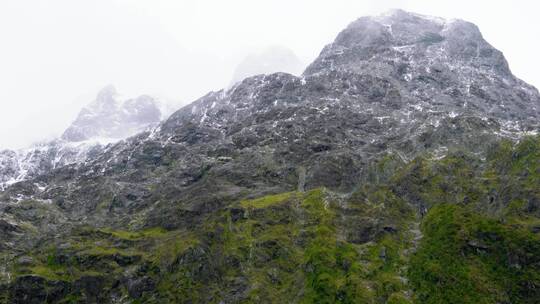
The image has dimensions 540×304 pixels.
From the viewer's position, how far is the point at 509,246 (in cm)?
18975

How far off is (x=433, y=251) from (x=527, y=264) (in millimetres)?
30904

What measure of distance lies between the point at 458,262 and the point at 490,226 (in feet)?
62.9

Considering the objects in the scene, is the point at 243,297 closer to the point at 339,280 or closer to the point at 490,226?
the point at 339,280

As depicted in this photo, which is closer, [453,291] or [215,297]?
[453,291]

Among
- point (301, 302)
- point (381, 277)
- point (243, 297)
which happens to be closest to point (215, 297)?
point (243, 297)

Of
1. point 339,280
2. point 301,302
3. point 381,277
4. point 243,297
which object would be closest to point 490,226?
point 381,277

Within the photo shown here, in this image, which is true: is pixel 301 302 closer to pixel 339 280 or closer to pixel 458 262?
pixel 339 280

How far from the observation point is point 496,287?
179 meters

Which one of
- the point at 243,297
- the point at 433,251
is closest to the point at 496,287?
the point at 433,251

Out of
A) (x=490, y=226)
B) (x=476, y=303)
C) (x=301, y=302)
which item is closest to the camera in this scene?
(x=476, y=303)

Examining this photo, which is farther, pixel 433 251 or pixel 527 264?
pixel 433 251

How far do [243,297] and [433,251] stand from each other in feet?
230

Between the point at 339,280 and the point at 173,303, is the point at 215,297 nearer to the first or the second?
the point at 173,303

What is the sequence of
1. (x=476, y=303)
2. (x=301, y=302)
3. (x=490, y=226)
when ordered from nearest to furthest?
(x=476, y=303)
(x=301, y=302)
(x=490, y=226)
